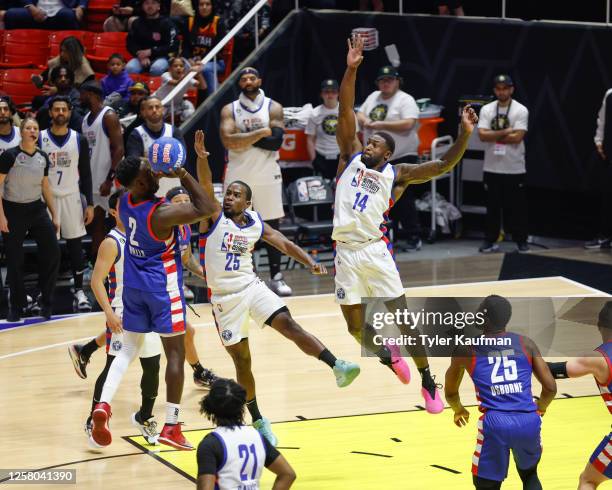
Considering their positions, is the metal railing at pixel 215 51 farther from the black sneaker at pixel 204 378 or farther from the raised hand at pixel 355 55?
the raised hand at pixel 355 55

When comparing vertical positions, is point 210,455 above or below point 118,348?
above

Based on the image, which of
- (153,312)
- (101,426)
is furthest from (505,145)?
(101,426)

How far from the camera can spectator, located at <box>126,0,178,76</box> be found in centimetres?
1542

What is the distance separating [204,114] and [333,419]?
21.8ft

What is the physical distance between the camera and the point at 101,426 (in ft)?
27.8

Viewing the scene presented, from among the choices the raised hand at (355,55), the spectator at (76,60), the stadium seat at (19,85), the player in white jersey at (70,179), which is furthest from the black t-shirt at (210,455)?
the stadium seat at (19,85)

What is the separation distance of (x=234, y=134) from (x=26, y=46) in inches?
179

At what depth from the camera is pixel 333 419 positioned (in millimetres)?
9539

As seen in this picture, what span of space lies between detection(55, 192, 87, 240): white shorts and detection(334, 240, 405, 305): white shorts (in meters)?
4.23

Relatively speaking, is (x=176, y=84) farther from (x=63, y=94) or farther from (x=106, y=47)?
(x=106, y=47)

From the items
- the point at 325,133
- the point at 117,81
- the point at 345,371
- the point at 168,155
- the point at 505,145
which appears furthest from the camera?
the point at 325,133

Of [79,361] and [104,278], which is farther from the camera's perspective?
[79,361]

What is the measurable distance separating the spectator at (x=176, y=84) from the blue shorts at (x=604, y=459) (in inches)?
335

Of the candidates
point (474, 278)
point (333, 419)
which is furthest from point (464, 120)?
point (474, 278)
